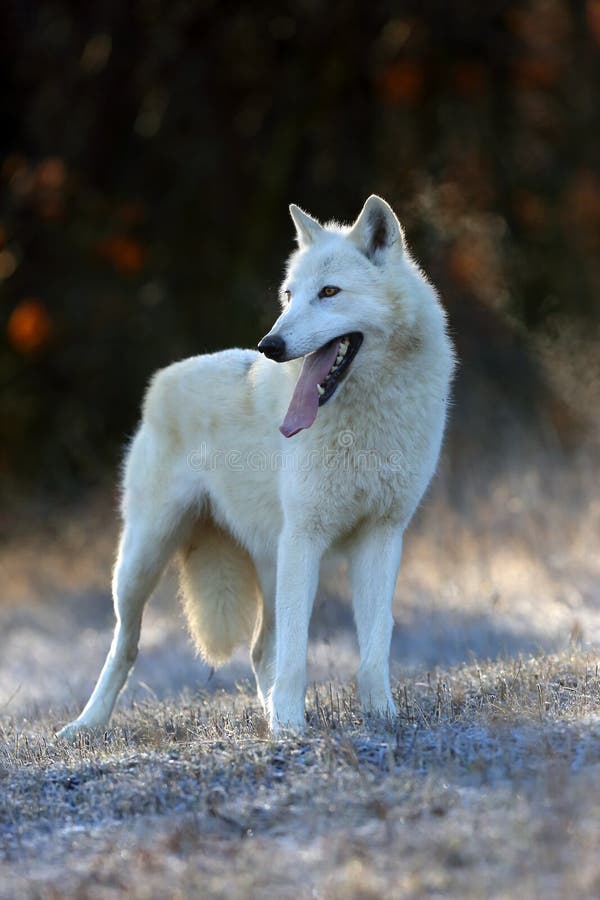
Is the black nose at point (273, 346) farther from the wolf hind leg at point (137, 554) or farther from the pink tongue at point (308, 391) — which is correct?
the wolf hind leg at point (137, 554)

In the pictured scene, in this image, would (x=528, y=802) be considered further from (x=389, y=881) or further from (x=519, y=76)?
(x=519, y=76)

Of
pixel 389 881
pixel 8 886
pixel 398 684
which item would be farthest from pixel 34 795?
pixel 398 684

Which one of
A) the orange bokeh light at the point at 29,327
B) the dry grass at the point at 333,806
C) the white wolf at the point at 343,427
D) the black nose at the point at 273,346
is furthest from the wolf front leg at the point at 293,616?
the orange bokeh light at the point at 29,327

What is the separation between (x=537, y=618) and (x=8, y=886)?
213 inches

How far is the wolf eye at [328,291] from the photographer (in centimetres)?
487

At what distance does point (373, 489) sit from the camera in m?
4.88

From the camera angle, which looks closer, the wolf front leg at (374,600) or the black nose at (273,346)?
the black nose at (273,346)

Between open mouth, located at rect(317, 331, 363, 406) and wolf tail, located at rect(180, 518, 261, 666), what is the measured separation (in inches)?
58.5

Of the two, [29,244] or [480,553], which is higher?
[29,244]

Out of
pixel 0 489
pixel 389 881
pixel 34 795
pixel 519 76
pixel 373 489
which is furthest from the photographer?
pixel 519 76

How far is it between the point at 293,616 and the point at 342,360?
1.04 metres

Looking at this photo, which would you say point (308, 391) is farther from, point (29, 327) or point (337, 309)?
point (29, 327)

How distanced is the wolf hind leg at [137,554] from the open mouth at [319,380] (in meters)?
1.32

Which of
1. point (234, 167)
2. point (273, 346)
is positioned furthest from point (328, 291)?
point (234, 167)
